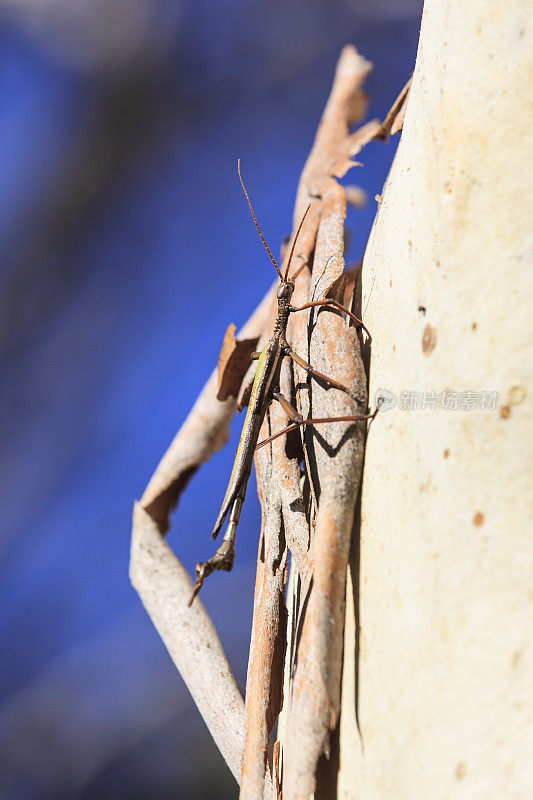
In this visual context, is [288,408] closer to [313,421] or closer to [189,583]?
[313,421]

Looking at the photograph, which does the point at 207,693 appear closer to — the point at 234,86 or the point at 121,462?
the point at 121,462

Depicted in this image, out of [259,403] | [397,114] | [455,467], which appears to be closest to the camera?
[455,467]

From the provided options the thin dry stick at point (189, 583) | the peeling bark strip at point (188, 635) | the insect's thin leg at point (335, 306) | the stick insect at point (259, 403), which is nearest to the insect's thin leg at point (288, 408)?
the stick insect at point (259, 403)

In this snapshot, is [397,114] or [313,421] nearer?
[313,421]

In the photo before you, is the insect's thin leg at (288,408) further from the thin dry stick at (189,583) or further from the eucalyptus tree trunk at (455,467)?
the thin dry stick at (189,583)

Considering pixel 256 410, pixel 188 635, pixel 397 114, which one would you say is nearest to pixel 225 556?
pixel 256 410

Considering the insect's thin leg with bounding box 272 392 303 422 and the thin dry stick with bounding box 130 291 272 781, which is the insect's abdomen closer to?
the insect's thin leg with bounding box 272 392 303 422
